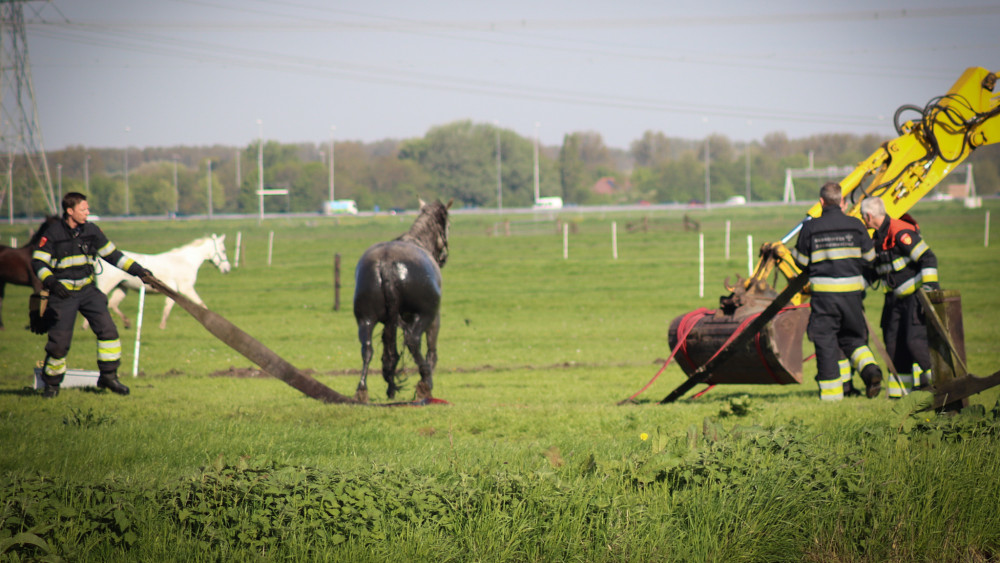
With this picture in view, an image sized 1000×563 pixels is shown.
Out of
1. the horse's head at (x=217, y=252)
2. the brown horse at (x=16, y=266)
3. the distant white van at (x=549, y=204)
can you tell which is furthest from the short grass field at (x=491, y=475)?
the distant white van at (x=549, y=204)

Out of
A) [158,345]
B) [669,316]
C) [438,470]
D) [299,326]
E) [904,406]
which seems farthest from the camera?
[669,316]

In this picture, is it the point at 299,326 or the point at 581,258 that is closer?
the point at 299,326

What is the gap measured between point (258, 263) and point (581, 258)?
629 inches

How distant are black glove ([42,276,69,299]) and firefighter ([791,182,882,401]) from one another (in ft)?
25.9

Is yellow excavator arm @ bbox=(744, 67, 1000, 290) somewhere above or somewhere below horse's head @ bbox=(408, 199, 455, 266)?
above

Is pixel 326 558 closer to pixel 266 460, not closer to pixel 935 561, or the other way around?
pixel 266 460

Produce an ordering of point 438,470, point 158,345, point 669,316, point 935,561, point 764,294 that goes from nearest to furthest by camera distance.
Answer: point 935,561, point 438,470, point 764,294, point 158,345, point 669,316

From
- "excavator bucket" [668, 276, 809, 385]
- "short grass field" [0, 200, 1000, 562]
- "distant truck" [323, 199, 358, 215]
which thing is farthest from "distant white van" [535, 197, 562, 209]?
"excavator bucket" [668, 276, 809, 385]

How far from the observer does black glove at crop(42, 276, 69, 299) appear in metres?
9.91

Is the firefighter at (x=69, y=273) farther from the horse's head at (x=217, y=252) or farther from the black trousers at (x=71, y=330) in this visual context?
the horse's head at (x=217, y=252)

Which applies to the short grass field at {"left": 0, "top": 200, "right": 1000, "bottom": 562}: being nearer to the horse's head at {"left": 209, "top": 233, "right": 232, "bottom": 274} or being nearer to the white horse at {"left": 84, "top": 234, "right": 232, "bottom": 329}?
the white horse at {"left": 84, "top": 234, "right": 232, "bottom": 329}

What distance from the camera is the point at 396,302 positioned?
432 inches

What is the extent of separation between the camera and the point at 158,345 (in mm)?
19594

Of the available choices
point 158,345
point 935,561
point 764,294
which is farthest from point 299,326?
point 935,561
